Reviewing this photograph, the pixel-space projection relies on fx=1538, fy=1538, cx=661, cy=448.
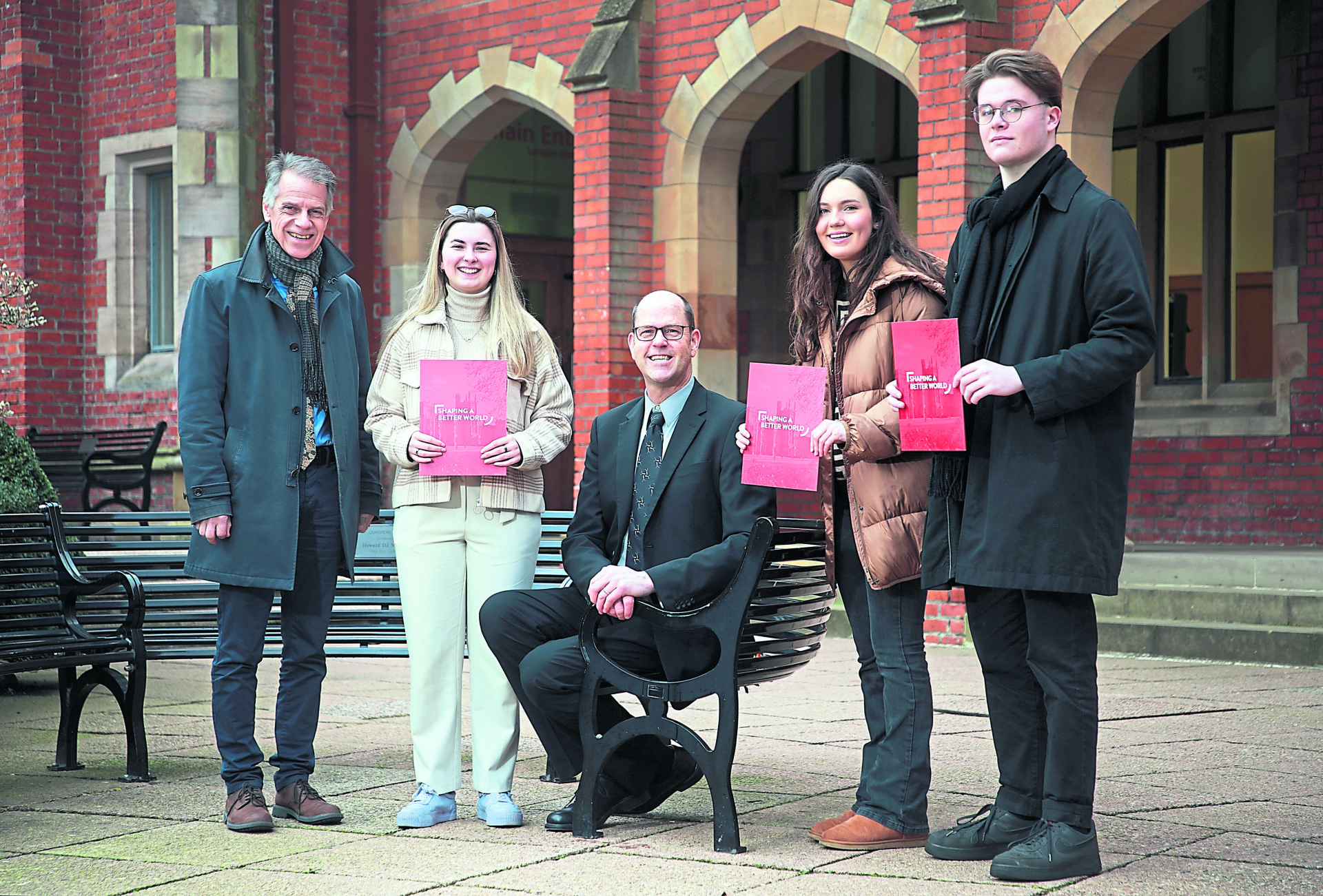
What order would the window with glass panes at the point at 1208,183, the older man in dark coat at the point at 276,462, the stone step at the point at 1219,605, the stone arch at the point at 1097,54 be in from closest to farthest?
1. the older man in dark coat at the point at 276,462
2. the stone step at the point at 1219,605
3. the stone arch at the point at 1097,54
4. the window with glass panes at the point at 1208,183

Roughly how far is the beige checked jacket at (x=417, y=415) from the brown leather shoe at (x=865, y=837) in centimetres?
136

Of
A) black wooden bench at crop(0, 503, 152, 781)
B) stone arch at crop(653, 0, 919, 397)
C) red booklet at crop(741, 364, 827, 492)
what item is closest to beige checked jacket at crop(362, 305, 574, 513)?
red booklet at crop(741, 364, 827, 492)

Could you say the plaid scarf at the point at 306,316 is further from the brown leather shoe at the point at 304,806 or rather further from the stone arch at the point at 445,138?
the stone arch at the point at 445,138

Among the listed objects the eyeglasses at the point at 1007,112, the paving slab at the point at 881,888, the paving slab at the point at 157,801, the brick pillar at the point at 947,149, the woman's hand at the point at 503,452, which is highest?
the brick pillar at the point at 947,149

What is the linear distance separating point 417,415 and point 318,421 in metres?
0.36

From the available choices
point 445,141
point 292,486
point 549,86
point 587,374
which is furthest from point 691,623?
point 445,141

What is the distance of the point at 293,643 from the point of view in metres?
4.88

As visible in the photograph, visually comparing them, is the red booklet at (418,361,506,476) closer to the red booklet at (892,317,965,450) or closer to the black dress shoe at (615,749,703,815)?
the black dress shoe at (615,749,703,815)

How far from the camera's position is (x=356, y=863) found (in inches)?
163

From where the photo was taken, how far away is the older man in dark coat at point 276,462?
15.5 feet

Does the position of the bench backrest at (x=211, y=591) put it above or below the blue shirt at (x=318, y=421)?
below

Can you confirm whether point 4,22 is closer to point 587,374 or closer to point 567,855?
point 587,374

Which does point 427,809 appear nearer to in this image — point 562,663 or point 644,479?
point 562,663

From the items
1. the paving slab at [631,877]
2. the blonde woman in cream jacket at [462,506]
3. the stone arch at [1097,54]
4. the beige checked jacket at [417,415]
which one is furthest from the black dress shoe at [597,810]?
the stone arch at [1097,54]
